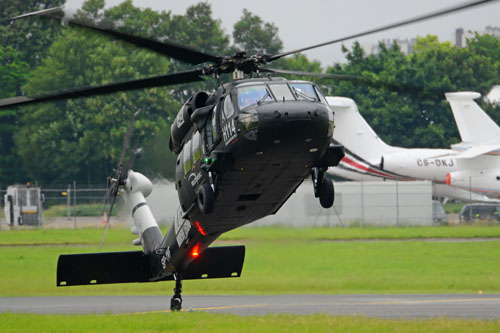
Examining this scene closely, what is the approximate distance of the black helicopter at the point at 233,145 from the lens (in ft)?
44.7

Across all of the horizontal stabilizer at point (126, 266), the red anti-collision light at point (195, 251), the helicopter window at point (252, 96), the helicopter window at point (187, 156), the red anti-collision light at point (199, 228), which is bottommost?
the horizontal stabilizer at point (126, 266)

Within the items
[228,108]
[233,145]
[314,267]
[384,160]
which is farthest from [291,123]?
[384,160]

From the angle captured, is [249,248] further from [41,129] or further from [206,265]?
[41,129]

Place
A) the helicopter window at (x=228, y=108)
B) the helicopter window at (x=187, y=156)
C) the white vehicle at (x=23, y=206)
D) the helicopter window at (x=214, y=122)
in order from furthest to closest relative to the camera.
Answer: the white vehicle at (x=23, y=206) < the helicopter window at (x=187, y=156) < the helicopter window at (x=214, y=122) < the helicopter window at (x=228, y=108)

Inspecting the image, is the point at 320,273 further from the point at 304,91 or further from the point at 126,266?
the point at 304,91

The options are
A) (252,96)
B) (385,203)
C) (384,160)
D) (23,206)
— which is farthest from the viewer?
(384,160)

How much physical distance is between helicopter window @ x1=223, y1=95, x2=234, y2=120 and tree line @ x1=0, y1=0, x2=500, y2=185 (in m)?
47.3

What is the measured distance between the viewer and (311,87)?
14.4m

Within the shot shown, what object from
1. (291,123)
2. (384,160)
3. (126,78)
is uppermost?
(126,78)

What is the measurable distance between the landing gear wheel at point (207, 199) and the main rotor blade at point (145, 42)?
8.37 ft

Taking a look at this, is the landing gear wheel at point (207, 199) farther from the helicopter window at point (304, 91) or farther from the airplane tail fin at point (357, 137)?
the airplane tail fin at point (357, 137)

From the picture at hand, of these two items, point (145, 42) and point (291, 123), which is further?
point (145, 42)

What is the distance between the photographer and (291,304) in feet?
73.3

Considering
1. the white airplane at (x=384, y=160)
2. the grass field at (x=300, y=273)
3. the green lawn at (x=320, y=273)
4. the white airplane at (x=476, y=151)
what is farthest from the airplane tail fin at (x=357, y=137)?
the green lawn at (x=320, y=273)
